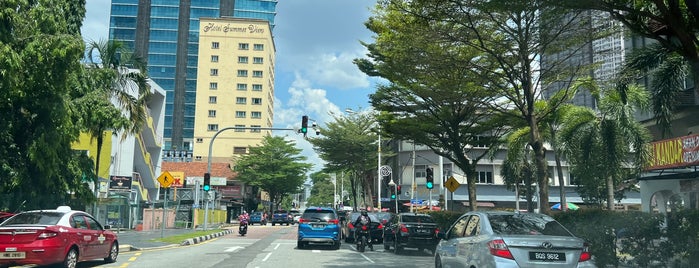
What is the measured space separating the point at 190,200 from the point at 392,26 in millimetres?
34074

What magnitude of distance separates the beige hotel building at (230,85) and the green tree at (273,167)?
83.4 ft

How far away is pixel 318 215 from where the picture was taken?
21078 mm

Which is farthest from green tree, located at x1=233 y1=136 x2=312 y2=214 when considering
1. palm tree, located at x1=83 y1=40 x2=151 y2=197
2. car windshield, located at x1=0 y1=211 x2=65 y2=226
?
car windshield, located at x1=0 y1=211 x2=65 y2=226

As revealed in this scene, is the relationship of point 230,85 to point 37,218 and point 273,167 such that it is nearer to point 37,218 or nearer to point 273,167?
point 273,167

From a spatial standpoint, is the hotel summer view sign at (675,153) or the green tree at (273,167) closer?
the hotel summer view sign at (675,153)

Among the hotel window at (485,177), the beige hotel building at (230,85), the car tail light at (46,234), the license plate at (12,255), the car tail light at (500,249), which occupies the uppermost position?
the beige hotel building at (230,85)

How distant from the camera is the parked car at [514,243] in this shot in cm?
758

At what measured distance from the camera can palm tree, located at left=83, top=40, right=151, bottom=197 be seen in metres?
20.2

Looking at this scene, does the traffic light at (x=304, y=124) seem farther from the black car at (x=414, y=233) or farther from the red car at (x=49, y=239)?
the red car at (x=49, y=239)

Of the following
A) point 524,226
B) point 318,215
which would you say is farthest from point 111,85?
point 524,226

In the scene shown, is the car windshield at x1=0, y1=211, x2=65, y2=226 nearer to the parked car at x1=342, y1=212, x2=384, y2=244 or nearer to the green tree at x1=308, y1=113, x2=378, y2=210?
the parked car at x1=342, y1=212, x2=384, y2=244

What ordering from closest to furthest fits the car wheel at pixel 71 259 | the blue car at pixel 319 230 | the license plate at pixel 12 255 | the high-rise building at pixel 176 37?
the license plate at pixel 12 255, the car wheel at pixel 71 259, the blue car at pixel 319 230, the high-rise building at pixel 176 37

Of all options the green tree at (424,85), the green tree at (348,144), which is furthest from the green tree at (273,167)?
the green tree at (424,85)

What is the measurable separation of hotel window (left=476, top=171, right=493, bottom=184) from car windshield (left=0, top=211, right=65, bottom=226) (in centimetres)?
4813
